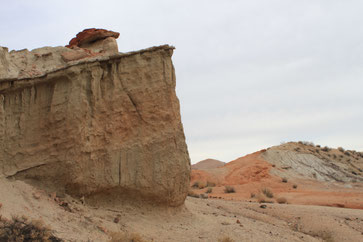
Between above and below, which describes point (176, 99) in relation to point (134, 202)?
above

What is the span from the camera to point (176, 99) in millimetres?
8281

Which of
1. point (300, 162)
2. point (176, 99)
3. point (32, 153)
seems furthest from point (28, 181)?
point (300, 162)

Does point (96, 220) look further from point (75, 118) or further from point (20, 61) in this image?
point (20, 61)

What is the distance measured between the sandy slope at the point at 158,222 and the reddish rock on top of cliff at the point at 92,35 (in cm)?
516

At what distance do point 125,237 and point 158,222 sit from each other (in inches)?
56.2

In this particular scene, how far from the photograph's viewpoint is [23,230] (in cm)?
480

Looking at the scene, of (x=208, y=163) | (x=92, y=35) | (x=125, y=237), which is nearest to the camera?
(x=125, y=237)

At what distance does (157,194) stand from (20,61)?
14.5 feet

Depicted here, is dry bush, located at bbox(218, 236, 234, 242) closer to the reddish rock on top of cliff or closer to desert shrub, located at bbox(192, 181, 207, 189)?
the reddish rock on top of cliff

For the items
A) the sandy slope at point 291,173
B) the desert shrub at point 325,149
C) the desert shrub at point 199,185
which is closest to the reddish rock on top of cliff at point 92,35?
the sandy slope at point 291,173

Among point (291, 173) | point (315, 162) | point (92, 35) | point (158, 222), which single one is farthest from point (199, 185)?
point (158, 222)

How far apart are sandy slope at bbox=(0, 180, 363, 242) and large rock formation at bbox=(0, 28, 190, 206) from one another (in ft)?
1.31

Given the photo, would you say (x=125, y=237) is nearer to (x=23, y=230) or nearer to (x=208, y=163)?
(x=23, y=230)

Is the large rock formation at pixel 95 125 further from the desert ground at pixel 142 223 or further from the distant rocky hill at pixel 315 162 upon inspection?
the distant rocky hill at pixel 315 162
